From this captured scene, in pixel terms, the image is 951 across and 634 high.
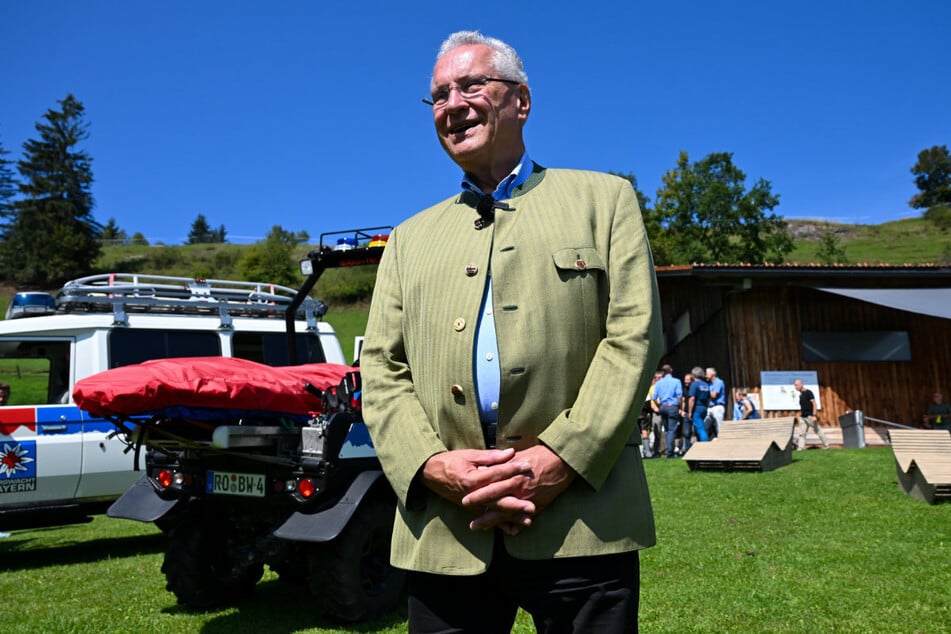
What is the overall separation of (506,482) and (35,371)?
7.62 metres

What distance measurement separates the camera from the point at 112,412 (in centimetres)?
450

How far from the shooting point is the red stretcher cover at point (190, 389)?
172 inches

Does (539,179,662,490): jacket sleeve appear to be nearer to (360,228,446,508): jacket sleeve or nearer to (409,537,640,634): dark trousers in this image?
(409,537,640,634): dark trousers

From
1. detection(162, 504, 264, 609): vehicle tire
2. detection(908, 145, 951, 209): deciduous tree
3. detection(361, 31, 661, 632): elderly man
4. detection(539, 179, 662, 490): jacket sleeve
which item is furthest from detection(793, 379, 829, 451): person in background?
detection(908, 145, 951, 209): deciduous tree

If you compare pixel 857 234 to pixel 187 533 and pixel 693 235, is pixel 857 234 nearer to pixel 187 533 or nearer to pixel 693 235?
pixel 693 235

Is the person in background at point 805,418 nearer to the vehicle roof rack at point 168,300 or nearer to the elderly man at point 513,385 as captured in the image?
the vehicle roof rack at point 168,300

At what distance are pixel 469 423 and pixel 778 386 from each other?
1763cm

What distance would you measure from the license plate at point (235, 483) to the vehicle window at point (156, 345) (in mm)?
3408

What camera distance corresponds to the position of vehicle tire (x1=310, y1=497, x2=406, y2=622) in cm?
477

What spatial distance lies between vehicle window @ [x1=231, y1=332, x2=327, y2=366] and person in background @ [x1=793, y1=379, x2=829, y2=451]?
38.2 ft

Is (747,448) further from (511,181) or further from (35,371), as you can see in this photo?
(511,181)

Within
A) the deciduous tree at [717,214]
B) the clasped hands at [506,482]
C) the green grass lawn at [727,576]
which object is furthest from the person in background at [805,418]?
the deciduous tree at [717,214]

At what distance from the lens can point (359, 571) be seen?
4.86 m

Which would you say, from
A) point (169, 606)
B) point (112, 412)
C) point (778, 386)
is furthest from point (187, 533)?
point (778, 386)
